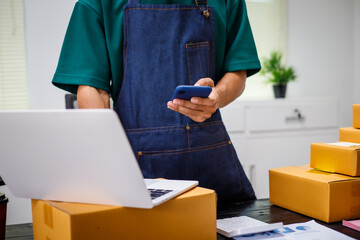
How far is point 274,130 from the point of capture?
9.82 ft

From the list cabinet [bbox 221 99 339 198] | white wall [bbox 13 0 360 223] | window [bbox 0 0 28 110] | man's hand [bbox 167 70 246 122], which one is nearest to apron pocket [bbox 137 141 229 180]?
man's hand [bbox 167 70 246 122]

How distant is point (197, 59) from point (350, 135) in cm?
50

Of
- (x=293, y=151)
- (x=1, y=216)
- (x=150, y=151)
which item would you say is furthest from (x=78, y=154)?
(x=293, y=151)

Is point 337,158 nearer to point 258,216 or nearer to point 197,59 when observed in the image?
point 258,216

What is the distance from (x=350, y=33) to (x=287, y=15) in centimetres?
69

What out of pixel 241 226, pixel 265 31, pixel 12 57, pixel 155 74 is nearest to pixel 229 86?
pixel 155 74

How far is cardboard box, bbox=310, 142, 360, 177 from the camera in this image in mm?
989

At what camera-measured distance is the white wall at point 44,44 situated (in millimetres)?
2676

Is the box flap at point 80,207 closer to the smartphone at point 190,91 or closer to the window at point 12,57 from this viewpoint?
the smartphone at point 190,91

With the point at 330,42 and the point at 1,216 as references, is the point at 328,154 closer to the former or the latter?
the point at 1,216

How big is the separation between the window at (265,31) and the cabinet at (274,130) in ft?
1.59

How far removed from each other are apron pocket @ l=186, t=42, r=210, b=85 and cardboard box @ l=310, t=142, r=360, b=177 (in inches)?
15.8

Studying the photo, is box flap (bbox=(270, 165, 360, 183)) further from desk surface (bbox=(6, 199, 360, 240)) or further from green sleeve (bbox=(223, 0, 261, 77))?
green sleeve (bbox=(223, 0, 261, 77))

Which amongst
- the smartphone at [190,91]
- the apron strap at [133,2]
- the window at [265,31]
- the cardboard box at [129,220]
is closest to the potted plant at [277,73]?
the window at [265,31]
